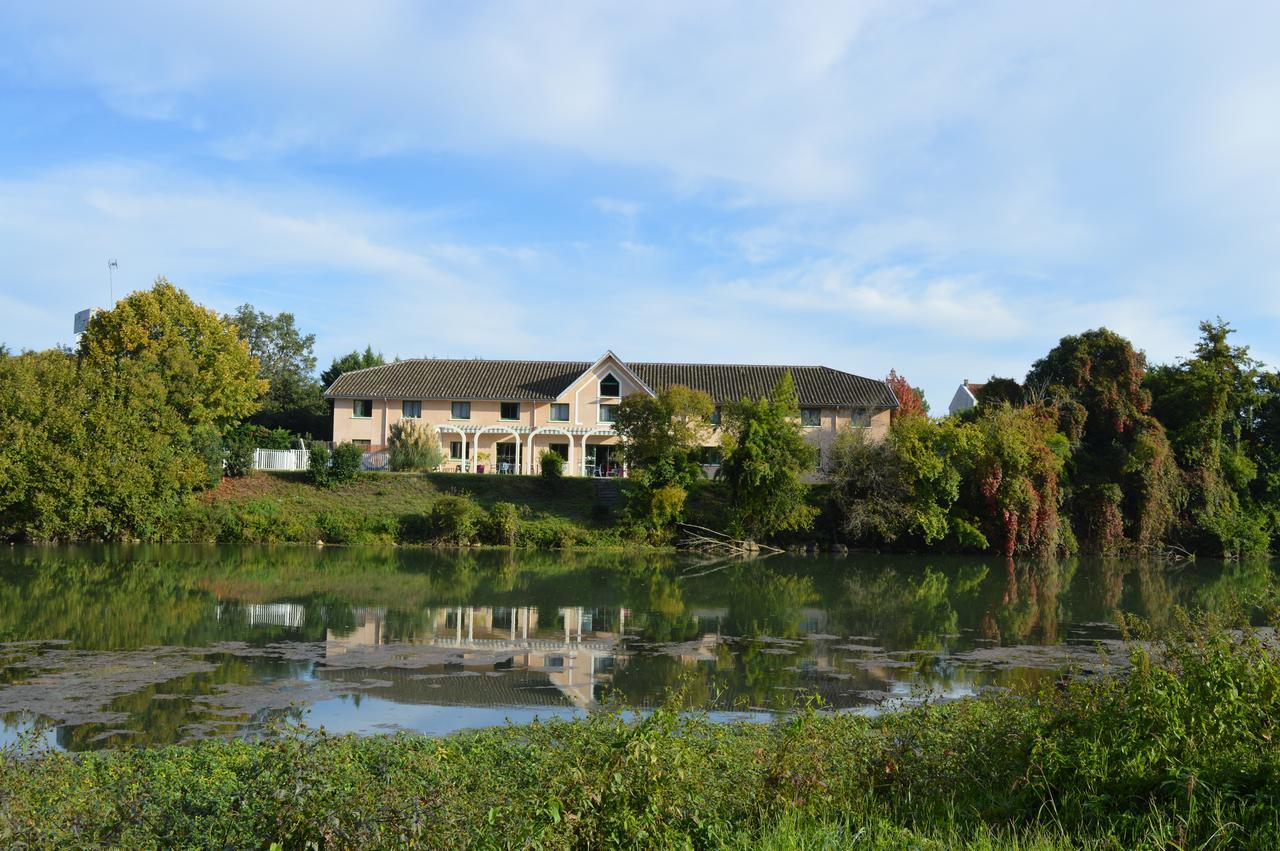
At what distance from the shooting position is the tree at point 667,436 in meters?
41.9

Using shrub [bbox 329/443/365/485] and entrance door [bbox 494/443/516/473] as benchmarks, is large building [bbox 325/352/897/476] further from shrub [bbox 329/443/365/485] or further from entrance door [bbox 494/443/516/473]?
shrub [bbox 329/443/365/485]

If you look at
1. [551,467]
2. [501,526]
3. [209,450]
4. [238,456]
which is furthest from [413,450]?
[501,526]

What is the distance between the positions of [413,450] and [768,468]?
17330mm

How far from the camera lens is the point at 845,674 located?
1530 centimetres

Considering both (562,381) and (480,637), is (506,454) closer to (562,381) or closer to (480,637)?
(562,381)

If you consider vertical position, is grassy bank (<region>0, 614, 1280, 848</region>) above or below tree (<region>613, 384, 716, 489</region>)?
below

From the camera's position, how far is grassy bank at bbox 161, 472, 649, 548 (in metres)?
39.5

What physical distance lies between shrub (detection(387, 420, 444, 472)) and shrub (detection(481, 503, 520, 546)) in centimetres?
882

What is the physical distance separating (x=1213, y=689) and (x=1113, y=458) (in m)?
41.3

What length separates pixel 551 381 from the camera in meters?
57.2

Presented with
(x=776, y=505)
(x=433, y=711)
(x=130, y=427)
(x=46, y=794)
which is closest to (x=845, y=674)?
(x=433, y=711)

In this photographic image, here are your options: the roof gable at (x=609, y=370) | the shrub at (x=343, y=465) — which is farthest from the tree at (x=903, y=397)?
the shrub at (x=343, y=465)

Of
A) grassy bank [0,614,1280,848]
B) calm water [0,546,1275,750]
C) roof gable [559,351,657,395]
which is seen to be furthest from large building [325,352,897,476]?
grassy bank [0,614,1280,848]

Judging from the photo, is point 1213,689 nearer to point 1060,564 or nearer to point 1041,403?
point 1060,564
